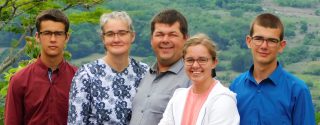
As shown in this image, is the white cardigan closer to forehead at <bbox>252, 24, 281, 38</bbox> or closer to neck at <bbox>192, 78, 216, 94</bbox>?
neck at <bbox>192, 78, 216, 94</bbox>

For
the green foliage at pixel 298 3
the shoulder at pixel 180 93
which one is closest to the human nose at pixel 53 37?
the shoulder at pixel 180 93

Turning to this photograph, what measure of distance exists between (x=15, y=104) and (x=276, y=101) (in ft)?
6.41

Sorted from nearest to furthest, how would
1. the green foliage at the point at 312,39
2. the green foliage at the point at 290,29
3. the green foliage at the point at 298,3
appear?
1. the green foliage at the point at 312,39
2. the green foliage at the point at 290,29
3. the green foliage at the point at 298,3

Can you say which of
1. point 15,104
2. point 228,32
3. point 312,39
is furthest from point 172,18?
point 228,32

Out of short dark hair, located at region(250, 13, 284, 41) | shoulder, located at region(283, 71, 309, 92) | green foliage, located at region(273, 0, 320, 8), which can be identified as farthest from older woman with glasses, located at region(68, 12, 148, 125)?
green foliage, located at region(273, 0, 320, 8)

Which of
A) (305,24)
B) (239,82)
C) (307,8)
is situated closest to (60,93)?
(239,82)

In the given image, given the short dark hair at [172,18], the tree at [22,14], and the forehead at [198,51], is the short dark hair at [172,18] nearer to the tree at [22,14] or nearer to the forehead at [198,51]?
the forehead at [198,51]

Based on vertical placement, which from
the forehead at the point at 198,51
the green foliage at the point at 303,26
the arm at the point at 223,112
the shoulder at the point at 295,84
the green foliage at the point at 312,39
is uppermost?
the forehead at the point at 198,51

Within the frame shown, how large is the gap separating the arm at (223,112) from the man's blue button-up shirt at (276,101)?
20 centimetres

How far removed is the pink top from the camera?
447cm

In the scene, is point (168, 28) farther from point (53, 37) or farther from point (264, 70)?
point (53, 37)

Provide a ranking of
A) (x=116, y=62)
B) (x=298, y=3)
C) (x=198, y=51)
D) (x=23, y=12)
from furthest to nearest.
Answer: (x=298, y=3) < (x=23, y=12) < (x=116, y=62) < (x=198, y=51)

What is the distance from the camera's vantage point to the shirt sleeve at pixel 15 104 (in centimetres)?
521

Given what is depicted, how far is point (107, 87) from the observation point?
494 centimetres
